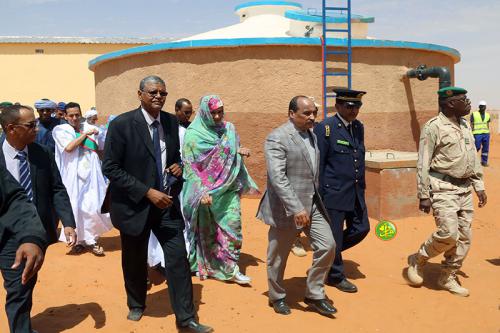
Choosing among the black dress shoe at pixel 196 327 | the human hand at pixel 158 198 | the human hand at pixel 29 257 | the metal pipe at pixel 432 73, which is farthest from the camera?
the metal pipe at pixel 432 73

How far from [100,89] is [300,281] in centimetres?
856

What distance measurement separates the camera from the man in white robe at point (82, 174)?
5.96 meters

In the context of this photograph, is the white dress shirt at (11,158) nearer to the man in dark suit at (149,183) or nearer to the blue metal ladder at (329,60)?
the man in dark suit at (149,183)

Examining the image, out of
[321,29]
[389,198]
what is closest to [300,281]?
[389,198]

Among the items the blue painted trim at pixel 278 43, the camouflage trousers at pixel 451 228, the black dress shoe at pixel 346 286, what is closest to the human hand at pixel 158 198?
the black dress shoe at pixel 346 286

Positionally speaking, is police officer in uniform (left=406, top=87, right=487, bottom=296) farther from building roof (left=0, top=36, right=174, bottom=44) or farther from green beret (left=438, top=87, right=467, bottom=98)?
building roof (left=0, top=36, right=174, bottom=44)

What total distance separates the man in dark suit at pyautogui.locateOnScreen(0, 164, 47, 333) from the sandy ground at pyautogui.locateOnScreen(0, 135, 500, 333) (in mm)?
612

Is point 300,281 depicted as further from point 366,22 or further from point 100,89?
point 100,89

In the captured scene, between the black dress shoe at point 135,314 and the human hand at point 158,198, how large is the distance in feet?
3.40

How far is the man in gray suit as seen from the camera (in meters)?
4.02

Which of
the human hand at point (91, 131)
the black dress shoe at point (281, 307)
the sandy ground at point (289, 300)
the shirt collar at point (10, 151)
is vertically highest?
the shirt collar at point (10, 151)

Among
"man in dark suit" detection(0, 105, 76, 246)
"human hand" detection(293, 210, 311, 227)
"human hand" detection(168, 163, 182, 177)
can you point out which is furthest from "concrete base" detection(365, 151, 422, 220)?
"man in dark suit" detection(0, 105, 76, 246)

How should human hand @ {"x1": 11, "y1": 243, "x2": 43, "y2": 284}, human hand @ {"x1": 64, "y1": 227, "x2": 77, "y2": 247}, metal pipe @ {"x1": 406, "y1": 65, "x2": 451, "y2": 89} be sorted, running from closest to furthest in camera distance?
1. human hand @ {"x1": 11, "y1": 243, "x2": 43, "y2": 284}
2. human hand @ {"x1": 64, "y1": 227, "x2": 77, "y2": 247}
3. metal pipe @ {"x1": 406, "y1": 65, "x2": 451, "y2": 89}

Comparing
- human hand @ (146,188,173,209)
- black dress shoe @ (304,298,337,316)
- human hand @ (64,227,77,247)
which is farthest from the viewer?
black dress shoe @ (304,298,337,316)
